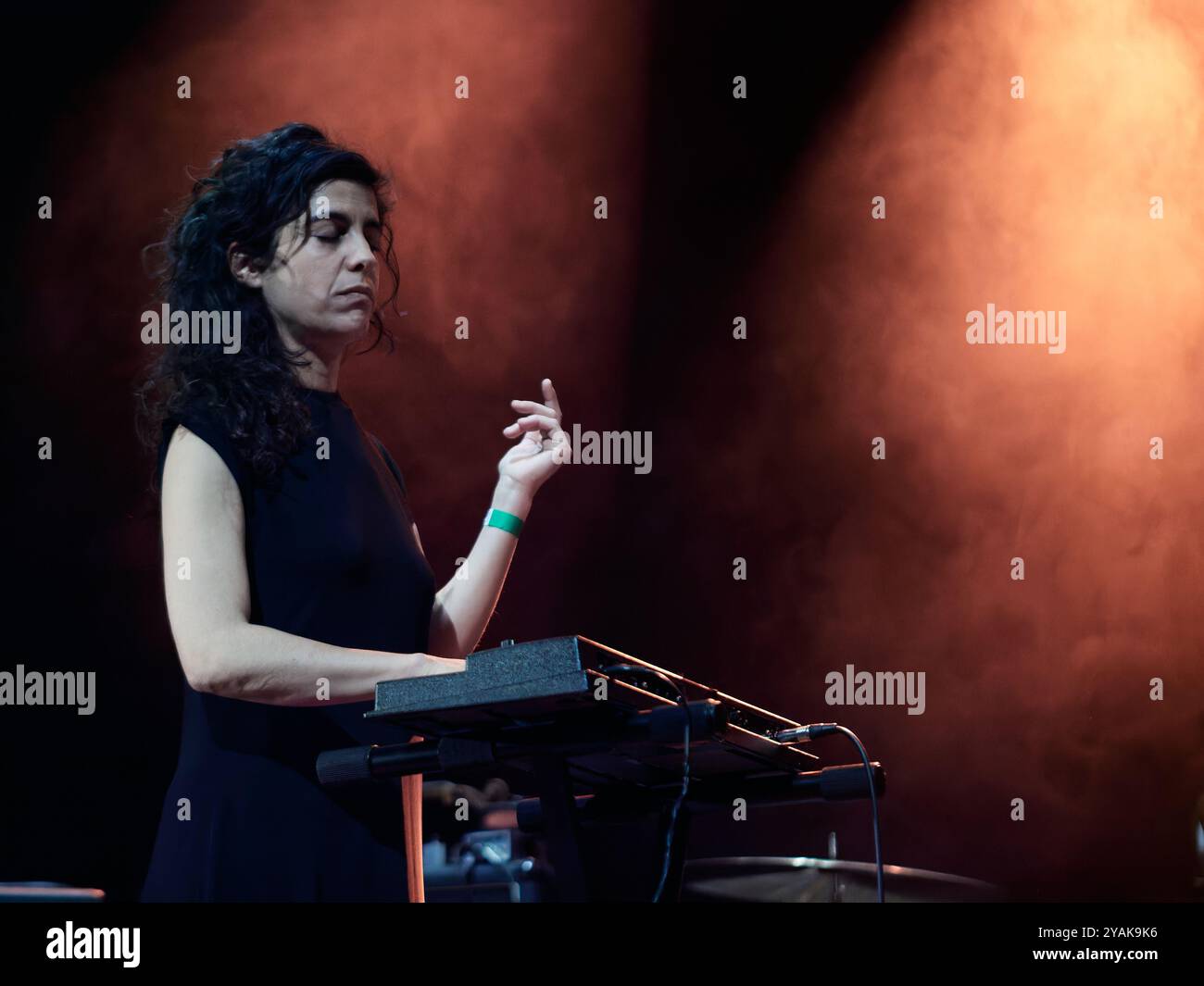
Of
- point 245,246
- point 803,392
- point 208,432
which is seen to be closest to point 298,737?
point 208,432

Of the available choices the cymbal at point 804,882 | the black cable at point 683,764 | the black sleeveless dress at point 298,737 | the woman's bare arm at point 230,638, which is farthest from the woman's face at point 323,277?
the cymbal at point 804,882

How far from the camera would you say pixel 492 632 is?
10.7 ft

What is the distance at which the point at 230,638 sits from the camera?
149 centimetres

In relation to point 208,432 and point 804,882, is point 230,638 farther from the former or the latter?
point 804,882

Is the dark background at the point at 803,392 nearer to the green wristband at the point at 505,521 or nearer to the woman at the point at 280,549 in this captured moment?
the green wristband at the point at 505,521

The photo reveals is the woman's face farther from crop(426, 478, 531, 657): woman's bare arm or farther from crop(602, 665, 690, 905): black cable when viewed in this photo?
crop(602, 665, 690, 905): black cable

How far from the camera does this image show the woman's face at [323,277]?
5.92 feet

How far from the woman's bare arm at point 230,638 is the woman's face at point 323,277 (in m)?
0.31

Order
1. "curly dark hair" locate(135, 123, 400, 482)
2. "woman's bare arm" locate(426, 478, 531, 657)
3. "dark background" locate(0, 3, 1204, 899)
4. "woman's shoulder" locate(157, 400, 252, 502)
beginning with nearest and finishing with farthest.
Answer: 1. "woman's shoulder" locate(157, 400, 252, 502)
2. "curly dark hair" locate(135, 123, 400, 482)
3. "woman's bare arm" locate(426, 478, 531, 657)
4. "dark background" locate(0, 3, 1204, 899)

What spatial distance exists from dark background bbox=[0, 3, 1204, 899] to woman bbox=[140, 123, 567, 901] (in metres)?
1.38

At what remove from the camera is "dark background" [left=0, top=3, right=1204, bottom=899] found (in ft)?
11.0

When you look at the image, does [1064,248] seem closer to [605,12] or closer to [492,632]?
[605,12]

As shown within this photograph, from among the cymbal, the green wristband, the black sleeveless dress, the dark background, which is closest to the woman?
the black sleeveless dress

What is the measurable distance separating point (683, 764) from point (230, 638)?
0.50 metres
